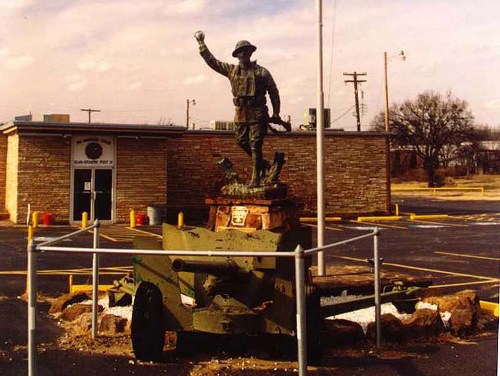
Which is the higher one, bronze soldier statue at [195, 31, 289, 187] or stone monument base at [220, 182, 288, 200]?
bronze soldier statue at [195, 31, 289, 187]

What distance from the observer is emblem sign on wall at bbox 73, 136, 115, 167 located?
78.1 feet

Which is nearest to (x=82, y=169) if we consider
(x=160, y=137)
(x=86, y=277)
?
(x=160, y=137)

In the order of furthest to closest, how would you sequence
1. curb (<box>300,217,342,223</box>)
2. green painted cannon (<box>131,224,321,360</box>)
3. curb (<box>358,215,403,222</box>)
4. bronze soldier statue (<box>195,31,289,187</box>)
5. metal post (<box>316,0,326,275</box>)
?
curb (<box>358,215,403,222</box>) < curb (<box>300,217,342,223</box>) < metal post (<box>316,0,326,275</box>) < bronze soldier statue (<box>195,31,289,187</box>) < green painted cannon (<box>131,224,321,360</box>)

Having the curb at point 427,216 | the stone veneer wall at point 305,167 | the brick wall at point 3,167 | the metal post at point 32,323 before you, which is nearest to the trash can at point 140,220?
the stone veneer wall at point 305,167

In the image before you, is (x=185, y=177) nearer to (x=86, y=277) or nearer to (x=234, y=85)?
(x=86, y=277)

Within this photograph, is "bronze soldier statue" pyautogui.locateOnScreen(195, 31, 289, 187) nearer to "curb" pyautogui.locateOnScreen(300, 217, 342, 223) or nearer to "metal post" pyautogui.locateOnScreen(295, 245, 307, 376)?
"metal post" pyautogui.locateOnScreen(295, 245, 307, 376)

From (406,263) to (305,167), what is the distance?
14.0m

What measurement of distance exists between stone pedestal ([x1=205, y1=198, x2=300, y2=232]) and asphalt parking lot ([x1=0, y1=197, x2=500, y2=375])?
89.3 inches

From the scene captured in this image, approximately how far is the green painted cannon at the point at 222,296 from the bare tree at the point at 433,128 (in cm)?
5744

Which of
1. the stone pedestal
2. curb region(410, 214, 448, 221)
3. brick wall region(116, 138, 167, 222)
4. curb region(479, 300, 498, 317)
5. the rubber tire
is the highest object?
brick wall region(116, 138, 167, 222)

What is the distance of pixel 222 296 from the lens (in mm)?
6648

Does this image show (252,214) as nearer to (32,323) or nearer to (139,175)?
(32,323)

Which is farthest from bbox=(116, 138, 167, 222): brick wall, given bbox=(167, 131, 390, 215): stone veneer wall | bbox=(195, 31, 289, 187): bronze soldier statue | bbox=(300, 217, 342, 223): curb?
bbox=(195, 31, 289, 187): bronze soldier statue

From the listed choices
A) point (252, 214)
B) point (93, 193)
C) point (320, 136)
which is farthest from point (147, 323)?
point (93, 193)
